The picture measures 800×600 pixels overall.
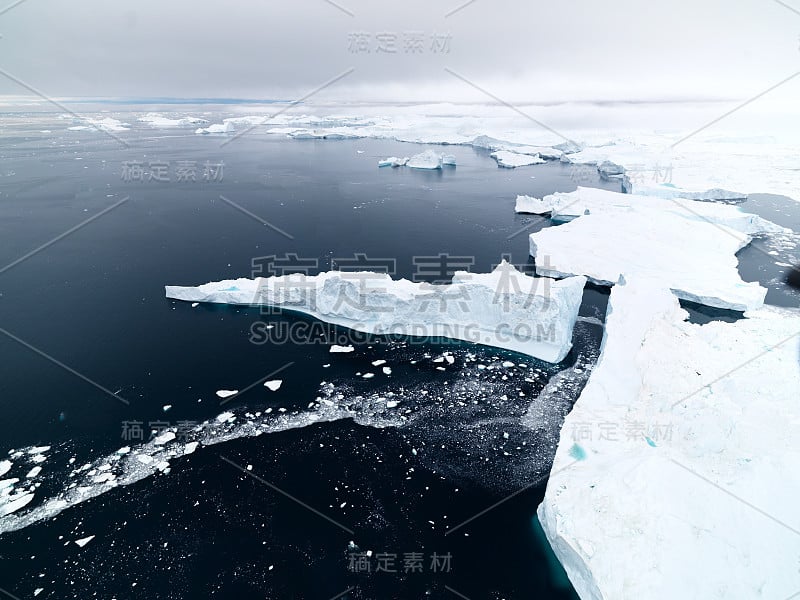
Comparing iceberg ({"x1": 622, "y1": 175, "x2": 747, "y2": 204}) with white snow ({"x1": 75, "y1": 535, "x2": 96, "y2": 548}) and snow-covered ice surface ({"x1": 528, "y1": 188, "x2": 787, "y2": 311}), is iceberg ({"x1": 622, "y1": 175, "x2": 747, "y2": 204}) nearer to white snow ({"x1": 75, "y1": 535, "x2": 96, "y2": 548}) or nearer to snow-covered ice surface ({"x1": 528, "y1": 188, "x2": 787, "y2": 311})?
snow-covered ice surface ({"x1": 528, "y1": 188, "x2": 787, "y2": 311})

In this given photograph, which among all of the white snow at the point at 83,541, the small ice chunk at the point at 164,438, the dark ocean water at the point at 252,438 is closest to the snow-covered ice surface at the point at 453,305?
the dark ocean water at the point at 252,438

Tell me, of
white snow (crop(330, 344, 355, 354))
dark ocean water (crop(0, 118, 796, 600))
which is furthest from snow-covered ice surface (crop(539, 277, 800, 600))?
white snow (crop(330, 344, 355, 354))

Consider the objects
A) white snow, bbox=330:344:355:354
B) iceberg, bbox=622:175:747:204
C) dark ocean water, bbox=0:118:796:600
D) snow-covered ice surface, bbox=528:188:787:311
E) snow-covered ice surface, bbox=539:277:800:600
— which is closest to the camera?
snow-covered ice surface, bbox=539:277:800:600

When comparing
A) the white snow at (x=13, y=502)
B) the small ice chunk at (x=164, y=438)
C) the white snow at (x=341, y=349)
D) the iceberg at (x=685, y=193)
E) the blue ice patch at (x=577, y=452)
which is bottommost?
the white snow at (x=13, y=502)

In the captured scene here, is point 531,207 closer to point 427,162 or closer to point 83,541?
point 427,162

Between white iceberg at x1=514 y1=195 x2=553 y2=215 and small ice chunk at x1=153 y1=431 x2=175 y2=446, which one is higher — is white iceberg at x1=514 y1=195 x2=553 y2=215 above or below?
above

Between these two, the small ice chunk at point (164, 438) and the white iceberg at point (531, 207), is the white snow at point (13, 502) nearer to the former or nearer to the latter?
the small ice chunk at point (164, 438)

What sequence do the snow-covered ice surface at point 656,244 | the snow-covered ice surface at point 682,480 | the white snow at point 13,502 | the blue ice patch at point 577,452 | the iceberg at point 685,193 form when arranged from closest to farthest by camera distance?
the snow-covered ice surface at point 682,480, the white snow at point 13,502, the blue ice patch at point 577,452, the snow-covered ice surface at point 656,244, the iceberg at point 685,193
